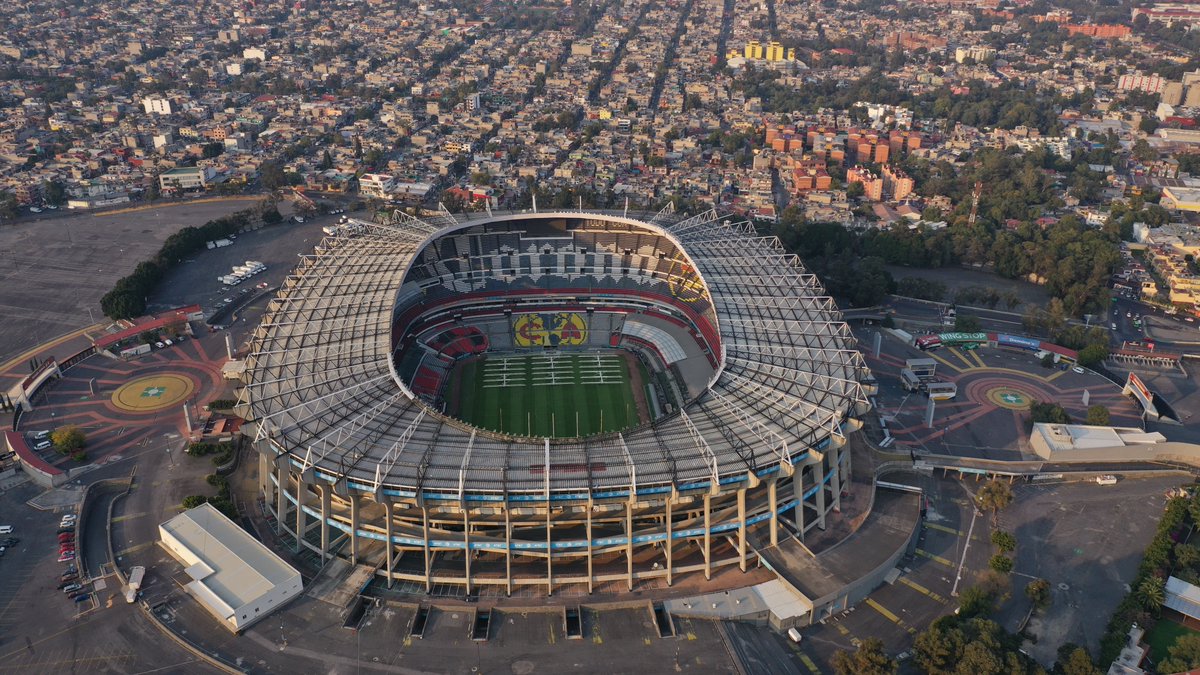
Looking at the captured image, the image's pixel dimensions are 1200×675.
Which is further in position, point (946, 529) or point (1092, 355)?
point (1092, 355)

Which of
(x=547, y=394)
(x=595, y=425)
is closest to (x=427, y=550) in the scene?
(x=595, y=425)

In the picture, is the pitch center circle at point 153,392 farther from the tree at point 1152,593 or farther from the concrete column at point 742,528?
the tree at point 1152,593

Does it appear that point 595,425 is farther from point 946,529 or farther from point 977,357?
point 977,357

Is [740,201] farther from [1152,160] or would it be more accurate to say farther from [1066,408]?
[1152,160]

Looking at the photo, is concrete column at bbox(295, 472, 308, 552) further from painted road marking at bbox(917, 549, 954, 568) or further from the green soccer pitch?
painted road marking at bbox(917, 549, 954, 568)

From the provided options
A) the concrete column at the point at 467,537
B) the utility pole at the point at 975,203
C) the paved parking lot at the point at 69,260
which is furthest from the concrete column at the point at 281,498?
the utility pole at the point at 975,203

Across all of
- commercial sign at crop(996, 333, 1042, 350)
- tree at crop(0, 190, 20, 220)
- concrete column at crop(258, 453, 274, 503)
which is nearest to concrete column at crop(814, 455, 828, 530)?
concrete column at crop(258, 453, 274, 503)
